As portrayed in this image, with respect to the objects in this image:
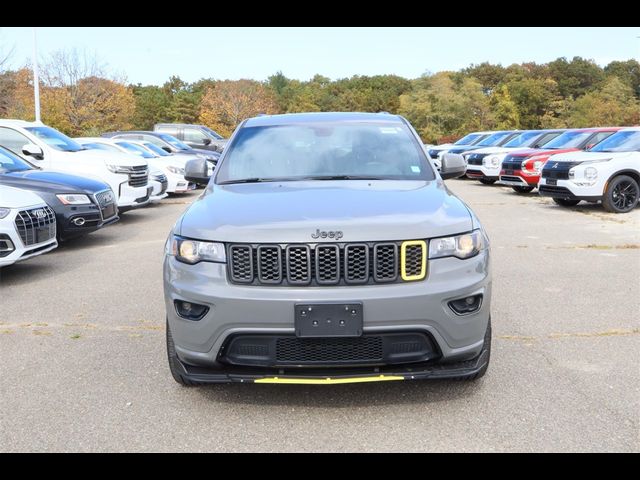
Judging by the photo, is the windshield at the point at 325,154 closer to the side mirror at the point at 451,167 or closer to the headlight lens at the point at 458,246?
the side mirror at the point at 451,167

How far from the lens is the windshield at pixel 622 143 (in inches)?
487

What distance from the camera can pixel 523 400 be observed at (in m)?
3.63

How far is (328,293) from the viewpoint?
318cm

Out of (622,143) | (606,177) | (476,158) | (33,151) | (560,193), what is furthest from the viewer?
(476,158)

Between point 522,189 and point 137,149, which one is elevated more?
point 137,149

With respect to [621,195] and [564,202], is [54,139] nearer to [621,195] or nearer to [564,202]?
[564,202]

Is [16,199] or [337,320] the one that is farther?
[16,199]

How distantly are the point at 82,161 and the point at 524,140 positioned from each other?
44.6 ft

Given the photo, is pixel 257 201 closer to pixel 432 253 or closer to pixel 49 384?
pixel 432 253

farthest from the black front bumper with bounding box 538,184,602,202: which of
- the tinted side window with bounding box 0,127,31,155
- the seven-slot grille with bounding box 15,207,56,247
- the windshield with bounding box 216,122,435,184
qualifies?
the tinted side window with bounding box 0,127,31,155

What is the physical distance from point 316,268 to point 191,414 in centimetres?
113

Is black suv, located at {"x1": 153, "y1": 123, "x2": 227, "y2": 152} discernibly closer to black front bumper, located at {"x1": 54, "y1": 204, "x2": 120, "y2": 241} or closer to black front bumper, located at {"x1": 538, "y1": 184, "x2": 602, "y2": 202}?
black front bumper, located at {"x1": 538, "y1": 184, "x2": 602, "y2": 202}

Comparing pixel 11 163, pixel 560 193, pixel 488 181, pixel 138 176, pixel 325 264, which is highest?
pixel 325 264

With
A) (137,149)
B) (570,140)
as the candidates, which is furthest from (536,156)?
(137,149)
